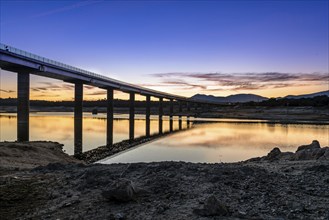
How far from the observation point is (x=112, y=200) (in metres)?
9.03

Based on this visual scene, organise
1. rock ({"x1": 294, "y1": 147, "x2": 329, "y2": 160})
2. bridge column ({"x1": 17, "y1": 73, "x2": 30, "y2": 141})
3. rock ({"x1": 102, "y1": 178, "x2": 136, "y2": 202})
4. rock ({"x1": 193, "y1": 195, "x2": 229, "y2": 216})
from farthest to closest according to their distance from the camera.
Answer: bridge column ({"x1": 17, "y1": 73, "x2": 30, "y2": 141}), rock ({"x1": 294, "y1": 147, "x2": 329, "y2": 160}), rock ({"x1": 102, "y1": 178, "x2": 136, "y2": 202}), rock ({"x1": 193, "y1": 195, "x2": 229, "y2": 216})

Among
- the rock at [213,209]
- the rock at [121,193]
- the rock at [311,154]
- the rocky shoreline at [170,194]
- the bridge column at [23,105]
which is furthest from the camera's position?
the bridge column at [23,105]

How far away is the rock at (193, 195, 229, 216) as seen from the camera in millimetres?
7770

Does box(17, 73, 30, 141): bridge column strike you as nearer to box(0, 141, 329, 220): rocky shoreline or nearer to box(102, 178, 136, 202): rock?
box(0, 141, 329, 220): rocky shoreline

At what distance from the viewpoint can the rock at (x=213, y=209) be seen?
777 centimetres

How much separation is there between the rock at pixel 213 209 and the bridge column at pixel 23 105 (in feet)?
131

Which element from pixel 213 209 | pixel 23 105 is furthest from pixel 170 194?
pixel 23 105

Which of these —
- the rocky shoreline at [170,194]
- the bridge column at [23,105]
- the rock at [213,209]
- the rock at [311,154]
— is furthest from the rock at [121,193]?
the bridge column at [23,105]

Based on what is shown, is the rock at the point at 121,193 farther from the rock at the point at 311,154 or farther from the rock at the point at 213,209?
the rock at the point at 311,154

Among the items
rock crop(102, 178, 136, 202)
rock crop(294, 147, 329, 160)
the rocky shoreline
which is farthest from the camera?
rock crop(294, 147, 329, 160)

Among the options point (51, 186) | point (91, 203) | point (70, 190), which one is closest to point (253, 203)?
point (91, 203)

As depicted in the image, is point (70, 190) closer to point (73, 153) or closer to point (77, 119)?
point (73, 153)

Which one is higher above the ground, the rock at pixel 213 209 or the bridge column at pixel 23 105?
the bridge column at pixel 23 105

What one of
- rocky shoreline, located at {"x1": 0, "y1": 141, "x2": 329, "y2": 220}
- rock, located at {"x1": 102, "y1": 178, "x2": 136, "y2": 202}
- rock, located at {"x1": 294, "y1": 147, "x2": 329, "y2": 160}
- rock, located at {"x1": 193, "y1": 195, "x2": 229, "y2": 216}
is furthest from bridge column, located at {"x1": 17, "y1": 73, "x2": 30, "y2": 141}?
rock, located at {"x1": 193, "y1": 195, "x2": 229, "y2": 216}
